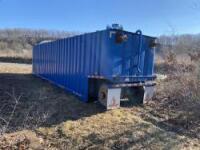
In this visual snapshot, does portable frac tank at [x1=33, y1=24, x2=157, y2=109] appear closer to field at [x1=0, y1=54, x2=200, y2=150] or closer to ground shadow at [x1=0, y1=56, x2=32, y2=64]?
field at [x1=0, y1=54, x2=200, y2=150]

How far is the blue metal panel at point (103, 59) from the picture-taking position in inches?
286

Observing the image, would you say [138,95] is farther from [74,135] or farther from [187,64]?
[74,135]

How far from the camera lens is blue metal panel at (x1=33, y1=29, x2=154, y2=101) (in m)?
7.27

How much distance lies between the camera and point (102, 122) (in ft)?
21.2

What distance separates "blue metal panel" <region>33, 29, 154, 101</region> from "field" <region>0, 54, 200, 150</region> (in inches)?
32.4

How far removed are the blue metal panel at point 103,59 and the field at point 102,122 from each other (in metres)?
0.82

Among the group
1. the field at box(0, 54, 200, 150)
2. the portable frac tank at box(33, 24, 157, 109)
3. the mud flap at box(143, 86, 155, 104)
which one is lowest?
the field at box(0, 54, 200, 150)

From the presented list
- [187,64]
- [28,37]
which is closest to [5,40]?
[28,37]

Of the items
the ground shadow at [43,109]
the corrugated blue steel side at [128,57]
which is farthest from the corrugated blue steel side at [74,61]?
the ground shadow at [43,109]

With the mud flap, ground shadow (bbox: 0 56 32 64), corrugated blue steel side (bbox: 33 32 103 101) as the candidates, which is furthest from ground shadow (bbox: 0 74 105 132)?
ground shadow (bbox: 0 56 32 64)

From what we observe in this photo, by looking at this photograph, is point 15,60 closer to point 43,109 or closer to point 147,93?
point 43,109

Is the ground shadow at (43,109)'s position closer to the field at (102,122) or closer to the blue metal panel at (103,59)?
the field at (102,122)

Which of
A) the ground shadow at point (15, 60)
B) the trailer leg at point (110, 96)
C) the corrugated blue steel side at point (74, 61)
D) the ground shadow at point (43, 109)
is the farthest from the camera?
the ground shadow at point (15, 60)

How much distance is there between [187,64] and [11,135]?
7058 millimetres
